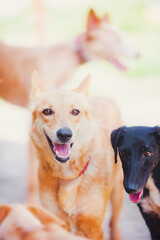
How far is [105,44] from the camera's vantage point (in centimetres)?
383

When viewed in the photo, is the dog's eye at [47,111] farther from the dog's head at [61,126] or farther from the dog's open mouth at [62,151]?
the dog's open mouth at [62,151]

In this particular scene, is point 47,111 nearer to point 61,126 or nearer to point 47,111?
point 47,111

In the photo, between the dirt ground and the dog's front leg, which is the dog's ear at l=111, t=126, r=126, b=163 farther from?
the dirt ground

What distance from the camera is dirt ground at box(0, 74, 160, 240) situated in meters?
3.54

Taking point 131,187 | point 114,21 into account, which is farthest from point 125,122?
point 131,187

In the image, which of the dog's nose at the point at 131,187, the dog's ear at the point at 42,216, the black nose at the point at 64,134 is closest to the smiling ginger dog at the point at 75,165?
the black nose at the point at 64,134

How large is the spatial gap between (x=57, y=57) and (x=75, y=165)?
69.4 inches

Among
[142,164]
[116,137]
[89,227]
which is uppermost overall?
[116,137]

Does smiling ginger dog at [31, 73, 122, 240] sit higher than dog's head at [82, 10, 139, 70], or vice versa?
dog's head at [82, 10, 139, 70]

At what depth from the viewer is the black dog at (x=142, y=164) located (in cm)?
211

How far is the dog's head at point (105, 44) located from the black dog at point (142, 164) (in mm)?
1532

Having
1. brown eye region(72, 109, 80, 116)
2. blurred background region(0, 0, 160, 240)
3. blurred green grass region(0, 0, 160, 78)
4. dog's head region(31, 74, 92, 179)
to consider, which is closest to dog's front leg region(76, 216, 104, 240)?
dog's head region(31, 74, 92, 179)

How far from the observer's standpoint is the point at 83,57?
392 centimetres

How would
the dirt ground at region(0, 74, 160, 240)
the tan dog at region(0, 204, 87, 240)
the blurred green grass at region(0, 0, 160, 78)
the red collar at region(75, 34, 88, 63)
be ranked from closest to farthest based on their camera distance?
the tan dog at region(0, 204, 87, 240) → the dirt ground at region(0, 74, 160, 240) → the red collar at region(75, 34, 88, 63) → the blurred green grass at region(0, 0, 160, 78)
